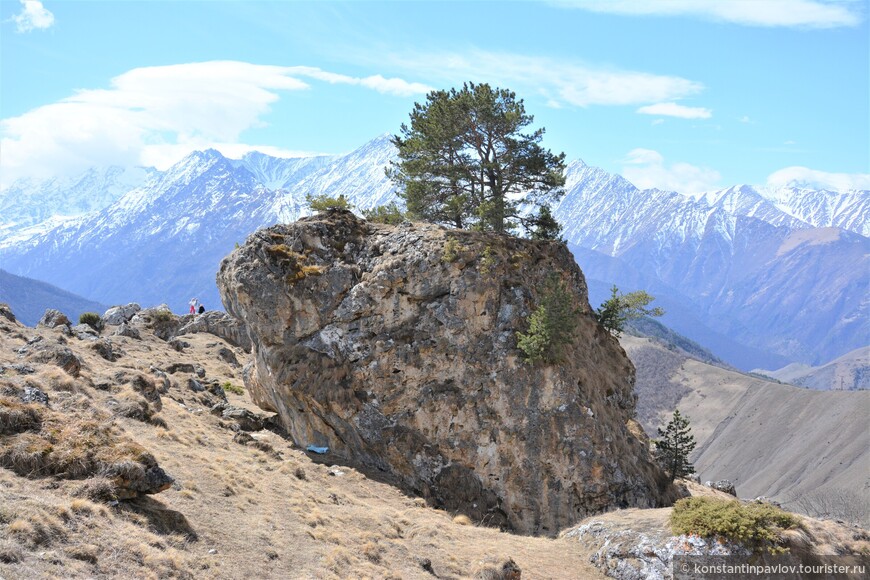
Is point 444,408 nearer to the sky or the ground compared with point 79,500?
nearer to the sky

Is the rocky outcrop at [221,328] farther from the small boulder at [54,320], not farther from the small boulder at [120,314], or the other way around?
the small boulder at [54,320]

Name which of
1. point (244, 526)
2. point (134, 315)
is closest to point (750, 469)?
point (134, 315)

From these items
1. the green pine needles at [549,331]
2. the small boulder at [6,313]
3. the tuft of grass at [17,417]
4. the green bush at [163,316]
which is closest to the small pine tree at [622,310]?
the green pine needles at [549,331]

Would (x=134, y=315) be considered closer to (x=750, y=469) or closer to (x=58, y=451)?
(x=58, y=451)

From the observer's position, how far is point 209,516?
822 inches

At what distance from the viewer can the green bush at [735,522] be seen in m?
27.3

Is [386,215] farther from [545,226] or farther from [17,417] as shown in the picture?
[17,417]

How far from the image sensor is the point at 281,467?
30.0 m

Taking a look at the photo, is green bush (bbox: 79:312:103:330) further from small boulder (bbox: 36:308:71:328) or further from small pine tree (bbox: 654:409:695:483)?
small pine tree (bbox: 654:409:695:483)

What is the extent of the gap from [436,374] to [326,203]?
1338 cm

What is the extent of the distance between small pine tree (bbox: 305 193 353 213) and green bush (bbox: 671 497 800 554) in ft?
85.9

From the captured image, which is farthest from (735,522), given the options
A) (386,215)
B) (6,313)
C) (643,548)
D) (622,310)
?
(6,313)

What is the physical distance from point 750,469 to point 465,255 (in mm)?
195003

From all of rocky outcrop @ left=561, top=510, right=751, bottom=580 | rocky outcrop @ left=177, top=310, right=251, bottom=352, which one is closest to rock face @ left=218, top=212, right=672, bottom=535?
rocky outcrop @ left=561, top=510, right=751, bottom=580
